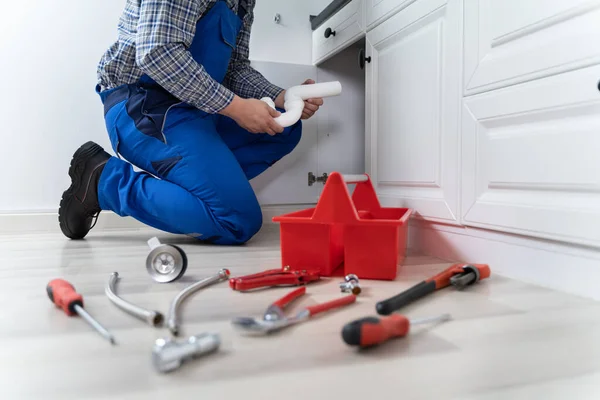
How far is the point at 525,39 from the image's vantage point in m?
0.83

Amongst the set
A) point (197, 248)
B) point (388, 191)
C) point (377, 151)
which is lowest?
point (197, 248)

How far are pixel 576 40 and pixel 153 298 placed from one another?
Answer: 84 centimetres

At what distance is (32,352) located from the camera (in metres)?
0.52

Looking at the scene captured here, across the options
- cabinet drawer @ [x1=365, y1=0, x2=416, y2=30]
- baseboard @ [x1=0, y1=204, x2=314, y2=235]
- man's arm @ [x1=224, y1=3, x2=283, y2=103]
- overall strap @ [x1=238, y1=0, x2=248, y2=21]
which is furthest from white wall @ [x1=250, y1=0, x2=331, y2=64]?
baseboard @ [x1=0, y1=204, x2=314, y2=235]

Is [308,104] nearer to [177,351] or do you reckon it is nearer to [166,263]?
[166,263]

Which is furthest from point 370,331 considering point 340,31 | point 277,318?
point 340,31

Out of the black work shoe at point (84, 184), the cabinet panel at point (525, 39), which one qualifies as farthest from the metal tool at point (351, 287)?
the black work shoe at point (84, 184)

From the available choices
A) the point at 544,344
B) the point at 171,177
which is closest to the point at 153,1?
the point at 171,177

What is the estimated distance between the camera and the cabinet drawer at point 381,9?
1.23 m

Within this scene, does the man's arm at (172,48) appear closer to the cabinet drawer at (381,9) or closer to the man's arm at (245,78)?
the man's arm at (245,78)

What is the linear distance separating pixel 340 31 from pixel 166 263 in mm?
1138

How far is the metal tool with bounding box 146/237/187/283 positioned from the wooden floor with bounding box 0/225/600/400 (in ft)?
0.07

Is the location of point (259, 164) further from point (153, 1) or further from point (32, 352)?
point (32, 352)

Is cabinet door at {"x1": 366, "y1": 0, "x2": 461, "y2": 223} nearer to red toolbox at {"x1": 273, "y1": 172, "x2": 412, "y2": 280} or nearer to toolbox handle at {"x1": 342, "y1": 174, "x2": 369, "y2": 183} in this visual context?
toolbox handle at {"x1": 342, "y1": 174, "x2": 369, "y2": 183}
